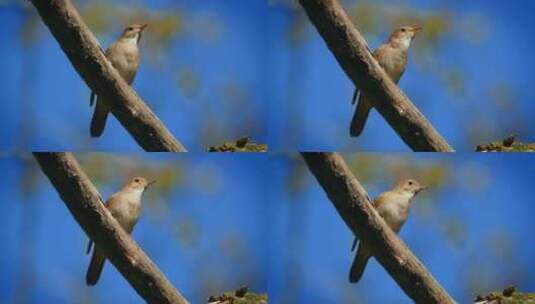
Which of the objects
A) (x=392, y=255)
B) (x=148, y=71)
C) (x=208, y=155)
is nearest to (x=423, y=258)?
(x=392, y=255)

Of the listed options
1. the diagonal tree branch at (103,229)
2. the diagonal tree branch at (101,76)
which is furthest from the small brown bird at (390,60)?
the diagonal tree branch at (103,229)

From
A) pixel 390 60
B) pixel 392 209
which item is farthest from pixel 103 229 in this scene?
pixel 390 60

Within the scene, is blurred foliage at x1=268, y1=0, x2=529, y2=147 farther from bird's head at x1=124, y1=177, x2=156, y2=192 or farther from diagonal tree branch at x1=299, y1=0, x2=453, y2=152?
bird's head at x1=124, y1=177, x2=156, y2=192

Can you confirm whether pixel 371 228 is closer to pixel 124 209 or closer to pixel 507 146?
pixel 507 146

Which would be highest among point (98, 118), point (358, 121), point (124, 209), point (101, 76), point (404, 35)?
point (404, 35)

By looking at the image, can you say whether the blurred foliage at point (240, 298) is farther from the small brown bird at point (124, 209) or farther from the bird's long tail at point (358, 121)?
the bird's long tail at point (358, 121)
